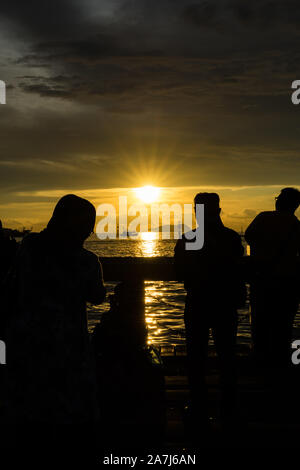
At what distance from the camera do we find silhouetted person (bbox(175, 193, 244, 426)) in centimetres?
387

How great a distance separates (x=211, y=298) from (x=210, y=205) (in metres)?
0.78

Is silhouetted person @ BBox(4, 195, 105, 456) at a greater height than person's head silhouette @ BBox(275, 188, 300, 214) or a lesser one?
lesser

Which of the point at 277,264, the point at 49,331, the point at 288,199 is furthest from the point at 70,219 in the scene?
the point at 288,199

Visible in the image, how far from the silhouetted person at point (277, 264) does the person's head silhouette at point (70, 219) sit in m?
2.47

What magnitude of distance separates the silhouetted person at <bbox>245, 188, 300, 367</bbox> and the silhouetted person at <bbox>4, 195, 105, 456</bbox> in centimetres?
249

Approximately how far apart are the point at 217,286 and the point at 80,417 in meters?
1.77

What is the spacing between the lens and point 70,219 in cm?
249

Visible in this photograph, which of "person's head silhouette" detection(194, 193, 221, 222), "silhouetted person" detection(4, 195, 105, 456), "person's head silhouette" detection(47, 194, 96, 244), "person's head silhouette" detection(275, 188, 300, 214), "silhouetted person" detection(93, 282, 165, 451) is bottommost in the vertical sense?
"silhouetted person" detection(93, 282, 165, 451)

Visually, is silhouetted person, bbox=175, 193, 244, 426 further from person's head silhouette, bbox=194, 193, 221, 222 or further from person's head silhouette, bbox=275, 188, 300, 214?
person's head silhouette, bbox=275, 188, 300, 214

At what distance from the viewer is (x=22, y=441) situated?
2.41m

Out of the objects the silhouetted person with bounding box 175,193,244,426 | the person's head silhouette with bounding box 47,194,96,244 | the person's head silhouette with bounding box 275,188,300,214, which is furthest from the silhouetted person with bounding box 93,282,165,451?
the person's head silhouette with bounding box 275,188,300,214

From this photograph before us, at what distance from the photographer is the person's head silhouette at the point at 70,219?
8.17ft

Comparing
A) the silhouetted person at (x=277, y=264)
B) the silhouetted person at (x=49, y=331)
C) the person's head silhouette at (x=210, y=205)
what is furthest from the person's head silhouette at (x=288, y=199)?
the silhouetted person at (x=49, y=331)

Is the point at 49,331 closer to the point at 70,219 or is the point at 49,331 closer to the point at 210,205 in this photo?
the point at 70,219
